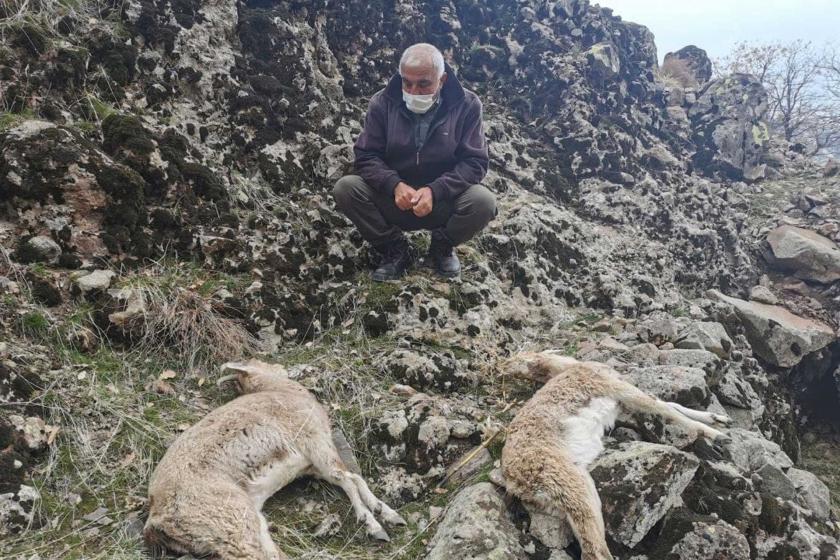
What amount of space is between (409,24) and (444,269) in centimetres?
513

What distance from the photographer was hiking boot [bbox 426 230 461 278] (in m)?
5.54

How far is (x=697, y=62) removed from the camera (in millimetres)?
12016

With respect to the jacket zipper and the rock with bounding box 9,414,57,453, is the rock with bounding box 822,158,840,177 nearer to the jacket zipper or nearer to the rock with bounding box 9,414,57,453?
the jacket zipper

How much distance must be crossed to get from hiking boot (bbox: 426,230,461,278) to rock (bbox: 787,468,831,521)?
328 cm

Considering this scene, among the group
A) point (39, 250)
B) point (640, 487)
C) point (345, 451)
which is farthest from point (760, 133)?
point (39, 250)

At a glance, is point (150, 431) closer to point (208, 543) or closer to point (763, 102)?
point (208, 543)

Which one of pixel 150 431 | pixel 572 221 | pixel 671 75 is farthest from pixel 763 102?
pixel 150 431

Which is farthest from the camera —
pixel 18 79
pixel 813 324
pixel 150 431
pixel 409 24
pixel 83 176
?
pixel 409 24

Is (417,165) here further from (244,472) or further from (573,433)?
(244,472)

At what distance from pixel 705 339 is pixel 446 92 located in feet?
11.7

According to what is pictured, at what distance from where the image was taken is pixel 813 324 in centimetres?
719

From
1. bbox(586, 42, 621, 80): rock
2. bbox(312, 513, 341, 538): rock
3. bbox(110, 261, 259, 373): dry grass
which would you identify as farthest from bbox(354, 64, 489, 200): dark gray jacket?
bbox(586, 42, 621, 80): rock

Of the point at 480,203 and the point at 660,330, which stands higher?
the point at 480,203

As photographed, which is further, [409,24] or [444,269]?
[409,24]
